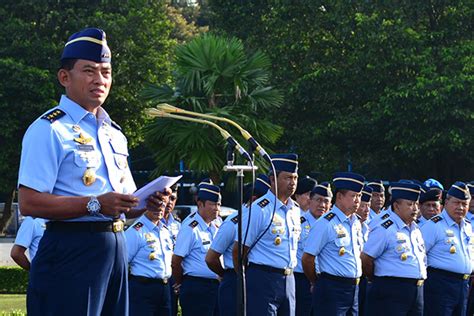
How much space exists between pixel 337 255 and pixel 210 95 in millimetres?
9954

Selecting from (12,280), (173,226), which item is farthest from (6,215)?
(173,226)

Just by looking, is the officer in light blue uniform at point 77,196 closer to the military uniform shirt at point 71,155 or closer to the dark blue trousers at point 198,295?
the military uniform shirt at point 71,155

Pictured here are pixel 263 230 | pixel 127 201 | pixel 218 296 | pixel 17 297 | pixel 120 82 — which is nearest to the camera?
pixel 127 201

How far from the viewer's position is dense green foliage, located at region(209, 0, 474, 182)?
2592cm

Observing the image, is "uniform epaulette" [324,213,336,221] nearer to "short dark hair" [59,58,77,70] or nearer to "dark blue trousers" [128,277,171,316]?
"dark blue trousers" [128,277,171,316]

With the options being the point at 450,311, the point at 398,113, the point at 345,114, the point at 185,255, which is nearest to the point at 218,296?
the point at 185,255

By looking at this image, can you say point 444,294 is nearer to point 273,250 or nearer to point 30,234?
point 273,250

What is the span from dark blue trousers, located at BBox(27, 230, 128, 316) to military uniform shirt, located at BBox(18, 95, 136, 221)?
0.11 meters

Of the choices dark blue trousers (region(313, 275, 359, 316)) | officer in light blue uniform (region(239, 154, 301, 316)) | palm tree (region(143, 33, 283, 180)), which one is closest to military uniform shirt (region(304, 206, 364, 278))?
dark blue trousers (region(313, 275, 359, 316))

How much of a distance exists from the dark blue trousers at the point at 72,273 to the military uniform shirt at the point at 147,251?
576 centimetres

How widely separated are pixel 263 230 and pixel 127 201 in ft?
15.0

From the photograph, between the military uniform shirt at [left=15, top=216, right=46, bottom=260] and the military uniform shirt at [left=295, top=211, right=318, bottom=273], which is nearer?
the military uniform shirt at [left=15, top=216, right=46, bottom=260]

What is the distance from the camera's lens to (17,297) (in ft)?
59.3

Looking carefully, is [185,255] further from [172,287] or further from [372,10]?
[372,10]
